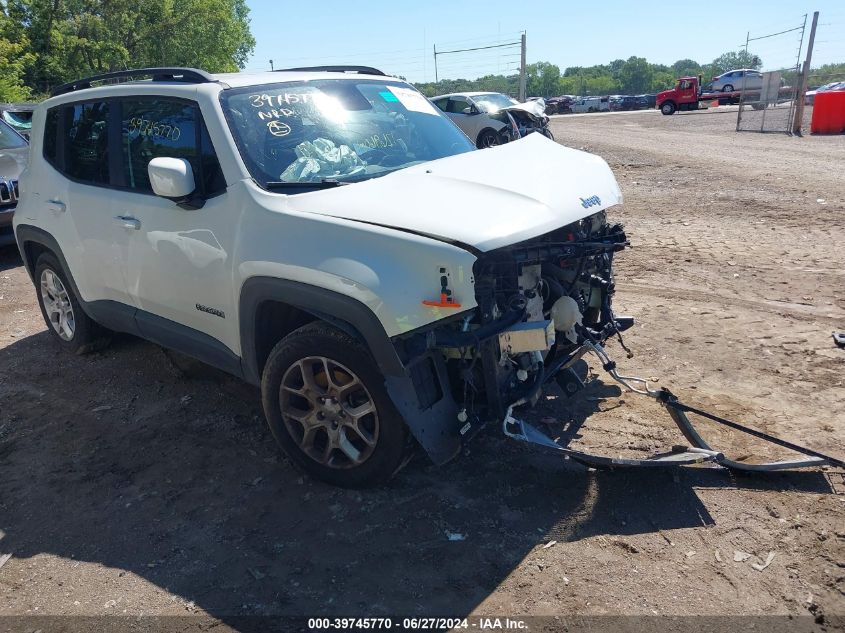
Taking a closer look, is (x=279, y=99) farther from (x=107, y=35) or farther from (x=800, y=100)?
(x=107, y=35)

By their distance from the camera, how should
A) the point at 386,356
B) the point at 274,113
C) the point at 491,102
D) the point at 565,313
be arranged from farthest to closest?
the point at 491,102, the point at 274,113, the point at 565,313, the point at 386,356

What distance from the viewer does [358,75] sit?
4492 millimetres

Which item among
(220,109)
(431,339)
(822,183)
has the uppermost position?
(220,109)

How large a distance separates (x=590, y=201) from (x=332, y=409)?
5.59 ft

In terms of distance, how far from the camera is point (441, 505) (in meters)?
3.40

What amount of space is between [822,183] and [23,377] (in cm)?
1111

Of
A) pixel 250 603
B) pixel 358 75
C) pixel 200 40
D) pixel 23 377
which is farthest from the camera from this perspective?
pixel 200 40

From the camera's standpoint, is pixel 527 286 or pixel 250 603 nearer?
pixel 250 603

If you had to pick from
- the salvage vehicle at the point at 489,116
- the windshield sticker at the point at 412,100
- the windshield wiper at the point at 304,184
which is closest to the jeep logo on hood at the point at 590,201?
the windshield wiper at the point at 304,184

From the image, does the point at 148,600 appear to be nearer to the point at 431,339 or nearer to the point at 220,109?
the point at 431,339

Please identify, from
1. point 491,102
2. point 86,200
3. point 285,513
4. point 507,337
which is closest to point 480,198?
point 507,337

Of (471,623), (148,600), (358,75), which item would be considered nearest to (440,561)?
(471,623)

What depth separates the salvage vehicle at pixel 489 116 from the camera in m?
17.2

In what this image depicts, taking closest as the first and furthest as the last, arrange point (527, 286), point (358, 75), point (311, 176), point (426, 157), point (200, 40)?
point (527, 286) → point (311, 176) → point (426, 157) → point (358, 75) → point (200, 40)
